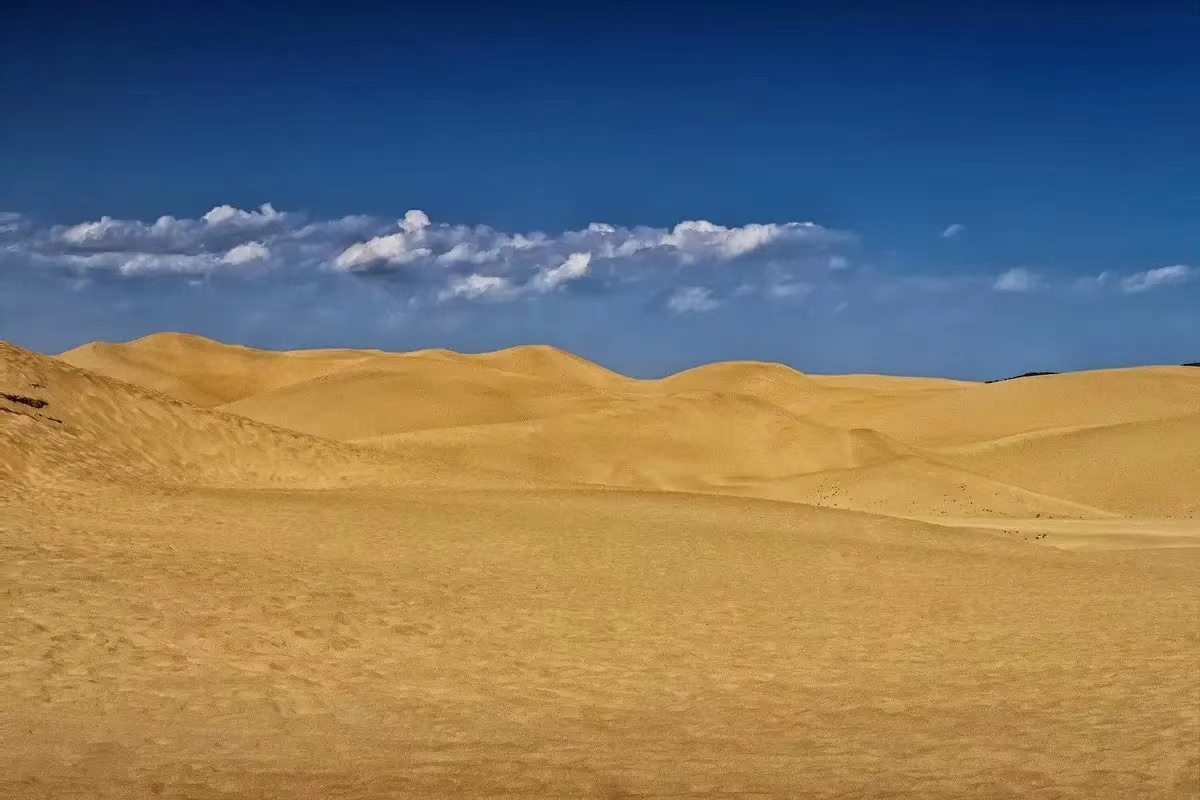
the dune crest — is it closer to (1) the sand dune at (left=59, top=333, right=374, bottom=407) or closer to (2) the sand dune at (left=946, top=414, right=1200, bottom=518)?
(2) the sand dune at (left=946, top=414, right=1200, bottom=518)

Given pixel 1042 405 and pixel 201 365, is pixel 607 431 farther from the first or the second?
pixel 201 365

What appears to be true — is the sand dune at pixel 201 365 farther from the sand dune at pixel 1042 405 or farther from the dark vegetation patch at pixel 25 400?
the dark vegetation patch at pixel 25 400

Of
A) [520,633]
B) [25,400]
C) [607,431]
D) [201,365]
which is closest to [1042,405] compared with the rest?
[607,431]

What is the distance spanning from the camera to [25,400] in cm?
2331

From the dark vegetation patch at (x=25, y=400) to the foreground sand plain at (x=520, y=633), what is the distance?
8 cm

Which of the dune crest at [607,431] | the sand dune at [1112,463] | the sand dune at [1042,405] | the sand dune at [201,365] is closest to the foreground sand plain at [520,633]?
the dune crest at [607,431]

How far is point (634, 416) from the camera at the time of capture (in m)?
50.4

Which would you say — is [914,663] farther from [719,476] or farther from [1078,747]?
[719,476]

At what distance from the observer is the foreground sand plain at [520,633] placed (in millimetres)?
7422

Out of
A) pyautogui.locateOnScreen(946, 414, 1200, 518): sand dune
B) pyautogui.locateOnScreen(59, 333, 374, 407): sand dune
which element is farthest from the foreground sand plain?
pyautogui.locateOnScreen(59, 333, 374, 407): sand dune

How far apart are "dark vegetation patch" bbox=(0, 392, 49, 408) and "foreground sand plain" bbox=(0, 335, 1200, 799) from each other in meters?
0.08

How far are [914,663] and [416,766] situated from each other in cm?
598

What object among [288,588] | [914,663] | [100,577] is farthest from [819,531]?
[100,577]

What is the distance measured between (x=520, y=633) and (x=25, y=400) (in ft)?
53.8
